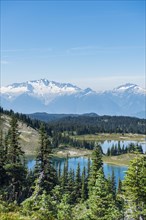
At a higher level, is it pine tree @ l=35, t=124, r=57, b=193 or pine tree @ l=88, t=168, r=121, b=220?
pine tree @ l=35, t=124, r=57, b=193

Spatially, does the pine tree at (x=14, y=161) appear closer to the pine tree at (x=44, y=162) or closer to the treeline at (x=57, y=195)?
the treeline at (x=57, y=195)

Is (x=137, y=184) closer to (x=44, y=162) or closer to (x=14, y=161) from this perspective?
(x=44, y=162)

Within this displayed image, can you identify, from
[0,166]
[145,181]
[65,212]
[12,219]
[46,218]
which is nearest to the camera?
[12,219]

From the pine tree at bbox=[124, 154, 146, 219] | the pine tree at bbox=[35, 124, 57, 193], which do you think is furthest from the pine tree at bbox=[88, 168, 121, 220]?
the pine tree at bbox=[35, 124, 57, 193]

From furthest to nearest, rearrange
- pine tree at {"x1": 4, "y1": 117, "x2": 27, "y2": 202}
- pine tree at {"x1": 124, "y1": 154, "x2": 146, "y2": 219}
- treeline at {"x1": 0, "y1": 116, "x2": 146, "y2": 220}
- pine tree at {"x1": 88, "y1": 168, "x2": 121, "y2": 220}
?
1. pine tree at {"x1": 4, "y1": 117, "x2": 27, "y2": 202}
2. pine tree at {"x1": 124, "y1": 154, "x2": 146, "y2": 219}
3. pine tree at {"x1": 88, "y1": 168, "x2": 121, "y2": 220}
4. treeline at {"x1": 0, "y1": 116, "x2": 146, "y2": 220}

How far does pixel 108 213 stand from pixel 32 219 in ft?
60.7

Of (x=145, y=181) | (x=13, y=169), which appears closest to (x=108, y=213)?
(x=145, y=181)

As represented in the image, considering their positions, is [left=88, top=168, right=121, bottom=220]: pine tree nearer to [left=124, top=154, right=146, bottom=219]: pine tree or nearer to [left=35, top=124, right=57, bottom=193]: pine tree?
[left=124, top=154, right=146, bottom=219]: pine tree

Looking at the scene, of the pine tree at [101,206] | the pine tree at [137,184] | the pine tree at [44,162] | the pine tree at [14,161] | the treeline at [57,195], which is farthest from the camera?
the pine tree at [14,161]

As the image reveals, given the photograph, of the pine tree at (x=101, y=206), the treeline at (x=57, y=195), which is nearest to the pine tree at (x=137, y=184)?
the treeline at (x=57, y=195)

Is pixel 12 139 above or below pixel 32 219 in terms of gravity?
above

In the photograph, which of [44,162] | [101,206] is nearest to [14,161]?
[44,162]

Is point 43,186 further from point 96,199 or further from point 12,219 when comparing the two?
point 12,219

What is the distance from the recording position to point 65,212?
27766 millimetres
